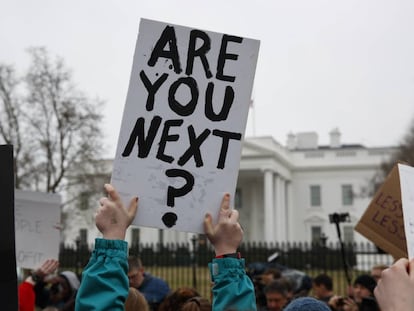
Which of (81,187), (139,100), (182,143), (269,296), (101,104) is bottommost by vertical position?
(269,296)

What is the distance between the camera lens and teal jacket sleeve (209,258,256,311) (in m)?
2.09

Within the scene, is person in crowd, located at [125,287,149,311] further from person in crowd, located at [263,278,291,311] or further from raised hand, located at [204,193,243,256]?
person in crowd, located at [263,278,291,311]

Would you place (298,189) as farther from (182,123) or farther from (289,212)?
(182,123)

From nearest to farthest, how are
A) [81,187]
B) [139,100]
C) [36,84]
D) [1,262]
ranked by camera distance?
1. [1,262]
2. [139,100]
3. [36,84]
4. [81,187]

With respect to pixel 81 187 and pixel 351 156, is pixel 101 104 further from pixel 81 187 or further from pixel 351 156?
pixel 351 156

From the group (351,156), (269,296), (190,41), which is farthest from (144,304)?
Answer: (351,156)

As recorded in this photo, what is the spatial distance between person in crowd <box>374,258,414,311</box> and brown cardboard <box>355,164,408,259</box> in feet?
6.46

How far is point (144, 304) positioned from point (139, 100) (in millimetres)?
1149

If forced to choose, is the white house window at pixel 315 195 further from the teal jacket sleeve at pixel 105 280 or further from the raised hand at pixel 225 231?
the teal jacket sleeve at pixel 105 280

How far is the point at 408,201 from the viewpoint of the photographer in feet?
6.57

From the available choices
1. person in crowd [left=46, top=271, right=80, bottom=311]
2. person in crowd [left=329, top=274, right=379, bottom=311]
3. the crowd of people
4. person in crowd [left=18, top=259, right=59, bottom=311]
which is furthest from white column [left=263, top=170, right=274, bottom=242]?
the crowd of people

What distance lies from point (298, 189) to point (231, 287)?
64.8 meters

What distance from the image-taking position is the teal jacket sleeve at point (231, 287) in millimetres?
2092

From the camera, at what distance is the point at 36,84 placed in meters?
28.4
